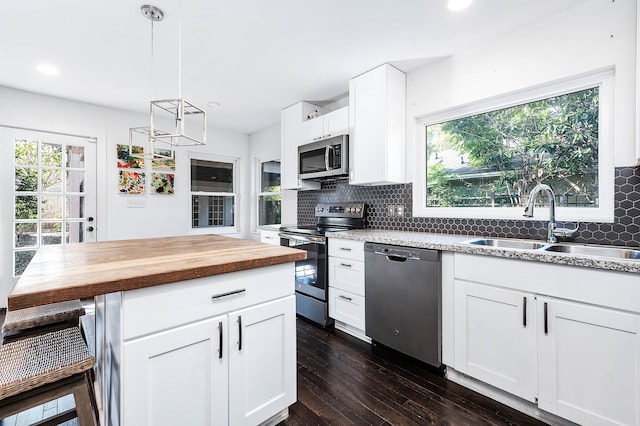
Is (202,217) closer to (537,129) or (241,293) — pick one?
(241,293)

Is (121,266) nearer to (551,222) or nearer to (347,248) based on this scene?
(347,248)

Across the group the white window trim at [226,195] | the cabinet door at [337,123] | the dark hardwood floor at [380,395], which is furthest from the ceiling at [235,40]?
the dark hardwood floor at [380,395]

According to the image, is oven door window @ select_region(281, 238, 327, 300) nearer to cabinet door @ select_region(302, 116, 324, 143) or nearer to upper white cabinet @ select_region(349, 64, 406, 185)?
upper white cabinet @ select_region(349, 64, 406, 185)

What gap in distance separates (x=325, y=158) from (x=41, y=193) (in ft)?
10.8

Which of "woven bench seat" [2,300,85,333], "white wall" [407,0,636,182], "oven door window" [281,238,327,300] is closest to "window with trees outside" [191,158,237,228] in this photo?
"oven door window" [281,238,327,300]

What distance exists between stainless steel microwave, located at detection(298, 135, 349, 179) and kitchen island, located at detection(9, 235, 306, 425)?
1680 mm

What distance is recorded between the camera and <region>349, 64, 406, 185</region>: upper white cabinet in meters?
2.68

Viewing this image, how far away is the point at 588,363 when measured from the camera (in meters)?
1.42

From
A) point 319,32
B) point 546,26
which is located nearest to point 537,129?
point 546,26

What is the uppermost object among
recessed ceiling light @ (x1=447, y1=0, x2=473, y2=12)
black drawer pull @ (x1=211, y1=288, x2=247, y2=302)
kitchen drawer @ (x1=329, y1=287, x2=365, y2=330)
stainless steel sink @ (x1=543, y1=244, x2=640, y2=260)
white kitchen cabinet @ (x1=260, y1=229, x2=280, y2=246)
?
recessed ceiling light @ (x1=447, y1=0, x2=473, y2=12)

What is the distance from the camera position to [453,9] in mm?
1920

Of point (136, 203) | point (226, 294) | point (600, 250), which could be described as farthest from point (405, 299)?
point (136, 203)

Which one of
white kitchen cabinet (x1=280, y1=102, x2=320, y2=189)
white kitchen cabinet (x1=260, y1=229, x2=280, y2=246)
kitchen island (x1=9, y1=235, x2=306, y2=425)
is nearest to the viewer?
kitchen island (x1=9, y1=235, x2=306, y2=425)

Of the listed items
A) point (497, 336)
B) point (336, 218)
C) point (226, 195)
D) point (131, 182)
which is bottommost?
point (497, 336)
